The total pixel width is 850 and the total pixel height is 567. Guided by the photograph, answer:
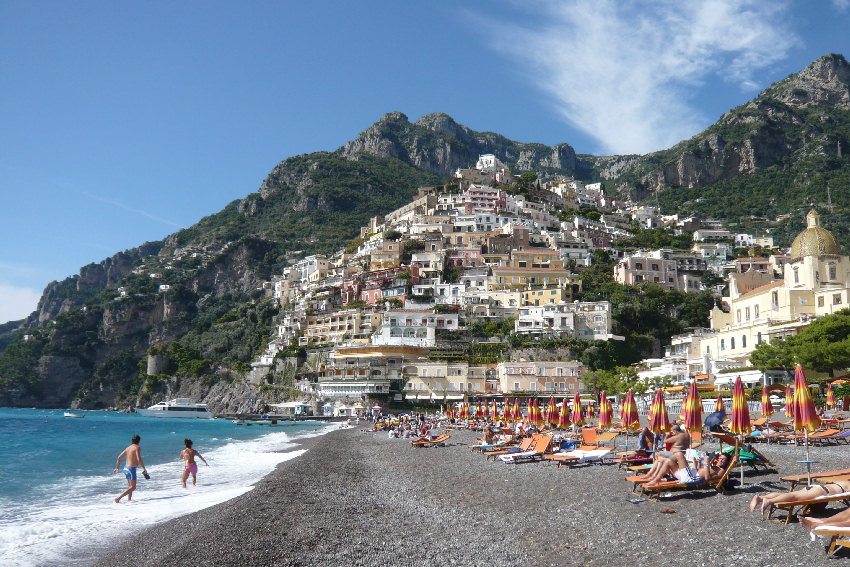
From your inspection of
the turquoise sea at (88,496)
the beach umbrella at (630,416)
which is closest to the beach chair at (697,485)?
the beach umbrella at (630,416)

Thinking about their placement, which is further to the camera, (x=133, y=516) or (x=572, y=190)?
(x=572, y=190)

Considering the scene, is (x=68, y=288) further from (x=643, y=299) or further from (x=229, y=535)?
(x=229, y=535)

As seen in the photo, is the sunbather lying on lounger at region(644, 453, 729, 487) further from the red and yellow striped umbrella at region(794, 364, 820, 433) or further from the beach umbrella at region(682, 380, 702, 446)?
the beach umbrella at region(682, 380, 702, 446)

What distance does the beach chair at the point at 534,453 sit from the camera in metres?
18.8

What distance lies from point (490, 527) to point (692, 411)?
18.7 feet

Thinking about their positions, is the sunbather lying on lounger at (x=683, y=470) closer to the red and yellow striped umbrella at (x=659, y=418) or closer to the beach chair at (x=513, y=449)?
the red and yellow striped umbrella at (x=659, y=418)

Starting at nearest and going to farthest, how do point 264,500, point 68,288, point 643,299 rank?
1. point 264,500
2. point 643,299
3. point 68,288

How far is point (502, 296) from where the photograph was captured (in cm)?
7425

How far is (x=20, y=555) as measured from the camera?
32.6 ft

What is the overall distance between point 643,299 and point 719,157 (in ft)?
280

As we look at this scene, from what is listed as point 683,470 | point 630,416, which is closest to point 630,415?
point 630,416

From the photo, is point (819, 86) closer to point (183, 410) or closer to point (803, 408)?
point (183, 410)

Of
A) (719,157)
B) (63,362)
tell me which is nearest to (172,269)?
(63,362)

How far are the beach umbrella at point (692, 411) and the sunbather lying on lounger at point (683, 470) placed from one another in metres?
1.63
